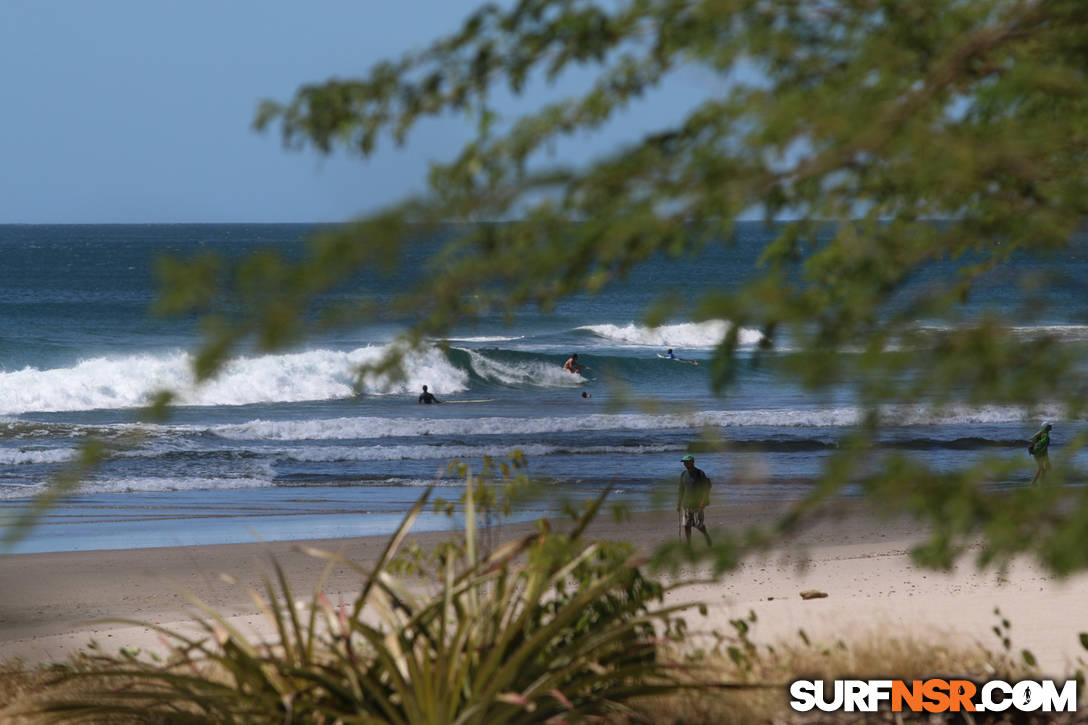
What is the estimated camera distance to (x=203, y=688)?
5.12m

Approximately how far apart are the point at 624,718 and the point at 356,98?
2806 millimetres

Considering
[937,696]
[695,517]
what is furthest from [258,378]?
[937,696]

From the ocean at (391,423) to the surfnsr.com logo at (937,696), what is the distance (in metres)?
1.24

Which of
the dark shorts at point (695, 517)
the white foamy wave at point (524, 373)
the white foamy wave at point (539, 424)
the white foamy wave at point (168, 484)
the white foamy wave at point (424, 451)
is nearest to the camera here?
the dark shorts at point (695, 517)

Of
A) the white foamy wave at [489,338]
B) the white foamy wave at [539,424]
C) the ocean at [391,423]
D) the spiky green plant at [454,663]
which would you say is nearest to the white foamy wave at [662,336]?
the ocean at [391,423]

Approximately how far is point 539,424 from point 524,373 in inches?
512

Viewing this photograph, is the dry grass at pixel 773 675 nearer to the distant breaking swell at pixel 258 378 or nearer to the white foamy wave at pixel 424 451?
the white foamy wave at pixel 424 451

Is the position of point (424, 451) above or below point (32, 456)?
above

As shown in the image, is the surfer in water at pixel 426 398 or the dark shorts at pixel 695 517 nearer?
the dark shorts at pixel 695 517

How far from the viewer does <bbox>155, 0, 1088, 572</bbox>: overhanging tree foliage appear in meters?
3.14

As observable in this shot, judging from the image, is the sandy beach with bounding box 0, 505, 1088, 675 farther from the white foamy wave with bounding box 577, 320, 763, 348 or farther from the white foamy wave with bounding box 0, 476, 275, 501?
the white foamy wave with bounding box 577, 320, 763, 348

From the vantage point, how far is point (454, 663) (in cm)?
500

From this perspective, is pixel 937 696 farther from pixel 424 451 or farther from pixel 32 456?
pixel 32 456

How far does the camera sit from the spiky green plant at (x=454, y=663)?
4957 millimetres
